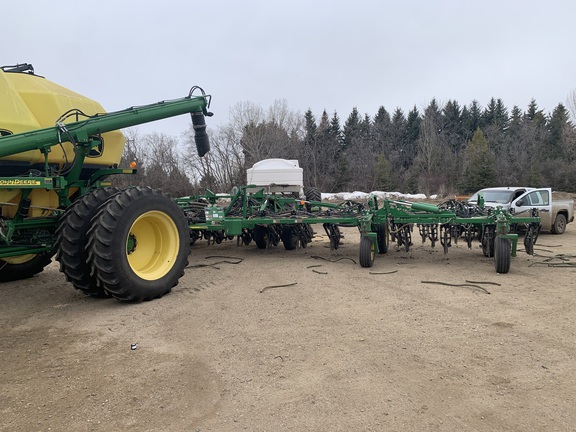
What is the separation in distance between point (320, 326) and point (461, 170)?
3990 cm

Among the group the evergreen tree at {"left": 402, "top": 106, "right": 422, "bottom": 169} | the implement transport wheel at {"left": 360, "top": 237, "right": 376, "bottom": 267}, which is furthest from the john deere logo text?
the evergreen tree at {"left": 402, "top": 106, "right": 422, "bottom": 169}

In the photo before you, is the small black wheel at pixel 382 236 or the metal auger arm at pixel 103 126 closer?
the metal auger arm at pixel 103 126

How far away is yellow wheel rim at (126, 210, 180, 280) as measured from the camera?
18.4ft

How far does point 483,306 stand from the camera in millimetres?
5207

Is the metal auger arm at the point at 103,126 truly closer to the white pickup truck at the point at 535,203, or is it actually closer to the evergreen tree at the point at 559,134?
the white pickup truck at the point at 535,203

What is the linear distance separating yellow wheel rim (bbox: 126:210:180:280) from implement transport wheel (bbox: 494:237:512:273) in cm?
504

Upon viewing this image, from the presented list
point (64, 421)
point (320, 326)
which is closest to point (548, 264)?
point (320, 326)

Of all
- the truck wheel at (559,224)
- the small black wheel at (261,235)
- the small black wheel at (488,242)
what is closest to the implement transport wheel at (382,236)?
the small black wheel at (488,242)

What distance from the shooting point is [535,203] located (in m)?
13.0

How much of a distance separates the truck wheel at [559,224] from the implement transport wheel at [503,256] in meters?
8.00

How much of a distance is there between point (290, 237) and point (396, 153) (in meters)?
39.3

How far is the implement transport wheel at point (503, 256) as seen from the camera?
7.08 metres

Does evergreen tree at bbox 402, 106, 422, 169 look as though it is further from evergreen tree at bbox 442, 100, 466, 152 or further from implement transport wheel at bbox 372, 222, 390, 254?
implement transport wheel at bbox 372, 222, 390, 254

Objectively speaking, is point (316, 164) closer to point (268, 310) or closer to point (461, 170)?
point (461, 170)
